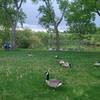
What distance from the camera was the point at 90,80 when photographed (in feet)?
47.8

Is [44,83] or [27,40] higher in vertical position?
[44,83]

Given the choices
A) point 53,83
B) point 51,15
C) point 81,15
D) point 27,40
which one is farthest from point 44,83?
point 27,40

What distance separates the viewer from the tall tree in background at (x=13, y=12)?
35000 mm

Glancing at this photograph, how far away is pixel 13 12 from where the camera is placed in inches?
1432

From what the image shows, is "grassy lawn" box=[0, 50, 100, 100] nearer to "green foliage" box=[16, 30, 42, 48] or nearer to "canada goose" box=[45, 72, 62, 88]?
"canada goose" box=[45, 72, 62, 88]

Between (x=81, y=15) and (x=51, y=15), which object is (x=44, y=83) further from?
(x=51, y=15)

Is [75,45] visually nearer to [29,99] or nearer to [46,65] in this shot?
[46,65]

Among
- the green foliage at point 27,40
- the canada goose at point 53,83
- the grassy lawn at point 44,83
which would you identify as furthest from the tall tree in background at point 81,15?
the canada goose at point 53,83

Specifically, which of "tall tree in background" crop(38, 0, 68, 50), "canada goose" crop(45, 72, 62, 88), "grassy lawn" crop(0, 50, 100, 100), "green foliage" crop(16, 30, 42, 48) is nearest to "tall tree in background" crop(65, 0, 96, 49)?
"tall tree in background" crop(38, 0, 68, 50)

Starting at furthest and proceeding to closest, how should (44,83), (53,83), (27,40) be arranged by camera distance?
(27,40), (44,83), (53,83)

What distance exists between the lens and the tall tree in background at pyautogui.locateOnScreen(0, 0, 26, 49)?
35.0 metres

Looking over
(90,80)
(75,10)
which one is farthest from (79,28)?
(90,80)

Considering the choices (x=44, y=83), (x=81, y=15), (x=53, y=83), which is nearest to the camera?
(x=53, y=83)

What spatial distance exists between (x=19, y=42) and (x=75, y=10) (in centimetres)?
1559
